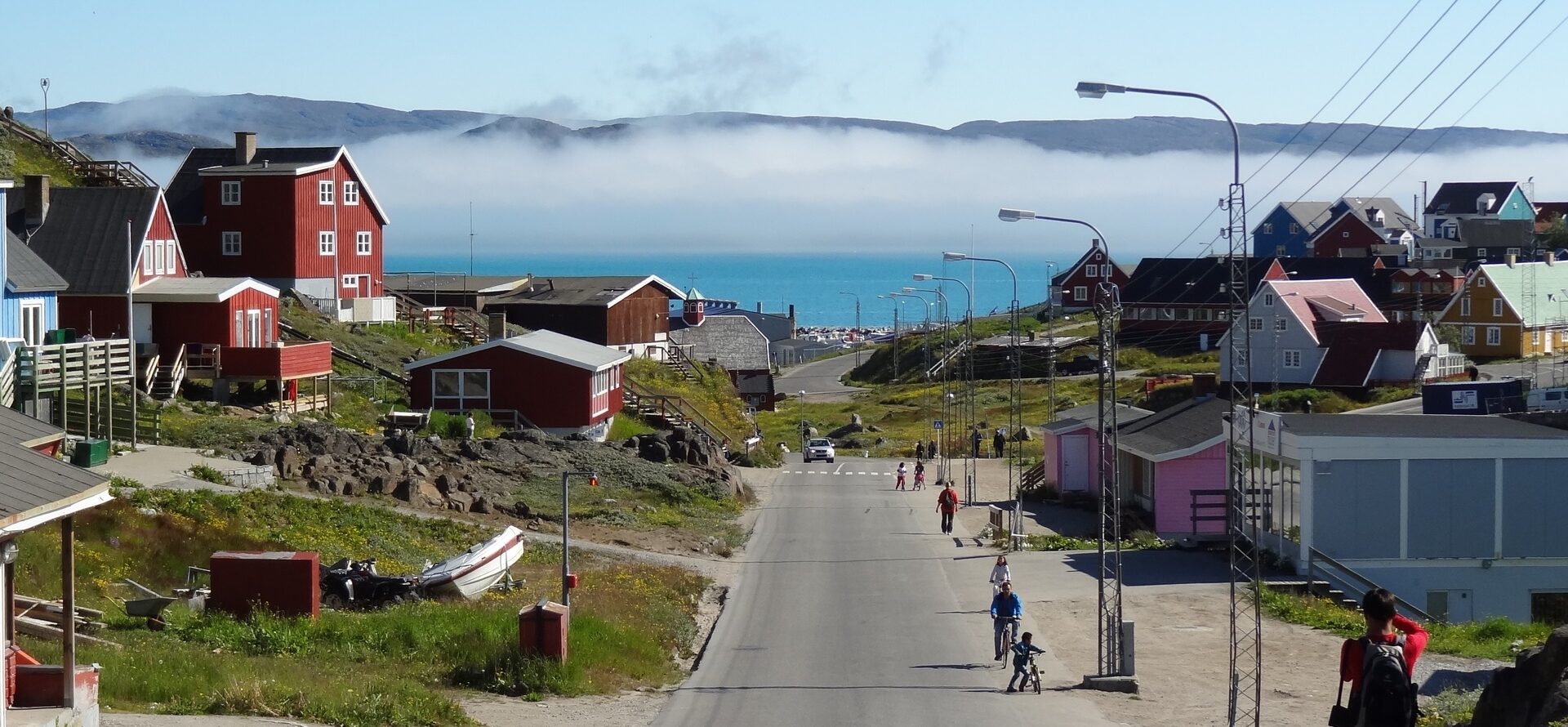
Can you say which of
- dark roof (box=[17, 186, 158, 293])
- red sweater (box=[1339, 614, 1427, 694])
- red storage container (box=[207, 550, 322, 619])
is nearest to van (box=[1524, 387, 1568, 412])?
red storage container (box=[207, 550, 322, 619])

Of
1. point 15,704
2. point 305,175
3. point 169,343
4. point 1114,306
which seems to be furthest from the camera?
point 305,175

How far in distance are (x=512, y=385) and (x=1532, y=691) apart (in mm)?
44107

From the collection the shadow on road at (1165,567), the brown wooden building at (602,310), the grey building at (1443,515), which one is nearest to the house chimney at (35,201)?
the shadow on road at (1165,567)

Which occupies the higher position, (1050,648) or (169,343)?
(169,343)

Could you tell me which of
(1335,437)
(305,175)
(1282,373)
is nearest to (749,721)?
(1335,437)

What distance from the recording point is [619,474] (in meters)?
48.2

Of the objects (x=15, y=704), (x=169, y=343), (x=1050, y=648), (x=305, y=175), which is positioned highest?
(x=305, y=175)

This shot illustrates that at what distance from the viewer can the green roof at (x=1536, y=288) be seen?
88.5m

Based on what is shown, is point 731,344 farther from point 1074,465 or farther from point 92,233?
point 92,233

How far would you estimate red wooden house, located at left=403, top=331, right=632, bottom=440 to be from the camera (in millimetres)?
55000

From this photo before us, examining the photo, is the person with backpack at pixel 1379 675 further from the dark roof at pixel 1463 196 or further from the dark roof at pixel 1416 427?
the dark roof at pixel 1463 196

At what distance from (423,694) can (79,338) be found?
102 ft

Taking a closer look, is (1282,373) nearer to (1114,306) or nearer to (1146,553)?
(1146,553)

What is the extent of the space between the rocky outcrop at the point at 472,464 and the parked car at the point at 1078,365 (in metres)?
56.8
